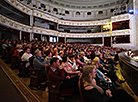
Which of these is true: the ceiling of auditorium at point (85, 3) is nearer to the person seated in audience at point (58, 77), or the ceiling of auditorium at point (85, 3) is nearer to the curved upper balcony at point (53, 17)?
the curved upper balcony at point (53, 17)

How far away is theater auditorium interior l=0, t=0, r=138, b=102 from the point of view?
5.10 feet

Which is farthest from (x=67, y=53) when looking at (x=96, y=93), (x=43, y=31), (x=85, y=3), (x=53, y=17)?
(x=85, y=3)

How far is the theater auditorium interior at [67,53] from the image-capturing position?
5.10ft

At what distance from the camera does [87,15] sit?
18250 millimetres

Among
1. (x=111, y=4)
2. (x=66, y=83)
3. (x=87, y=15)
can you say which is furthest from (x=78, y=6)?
(x=66, y=83)

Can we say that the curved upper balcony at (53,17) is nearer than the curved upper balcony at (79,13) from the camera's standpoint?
Yes

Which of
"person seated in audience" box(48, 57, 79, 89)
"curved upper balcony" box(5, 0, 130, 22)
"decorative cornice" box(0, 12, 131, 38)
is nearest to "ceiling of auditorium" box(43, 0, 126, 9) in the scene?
"curved upper balcony" box(5, 0, 130, 22)

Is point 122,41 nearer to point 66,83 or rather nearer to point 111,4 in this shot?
point 111,4

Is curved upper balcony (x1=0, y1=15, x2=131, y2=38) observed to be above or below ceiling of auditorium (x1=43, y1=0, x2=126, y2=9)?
below

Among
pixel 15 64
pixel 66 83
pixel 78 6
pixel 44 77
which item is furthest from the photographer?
pixel 78 6

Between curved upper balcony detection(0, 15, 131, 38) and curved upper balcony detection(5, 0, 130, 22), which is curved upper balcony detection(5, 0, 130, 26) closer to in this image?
curved upper balcony detection(5, 0, 130, 22)

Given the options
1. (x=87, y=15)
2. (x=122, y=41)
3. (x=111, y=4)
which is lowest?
(x=122, y=41)

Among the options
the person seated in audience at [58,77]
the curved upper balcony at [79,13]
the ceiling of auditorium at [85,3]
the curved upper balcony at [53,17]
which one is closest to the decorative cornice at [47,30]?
the curved upper balcony at [53,17]

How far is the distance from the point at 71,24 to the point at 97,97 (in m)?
16.6
